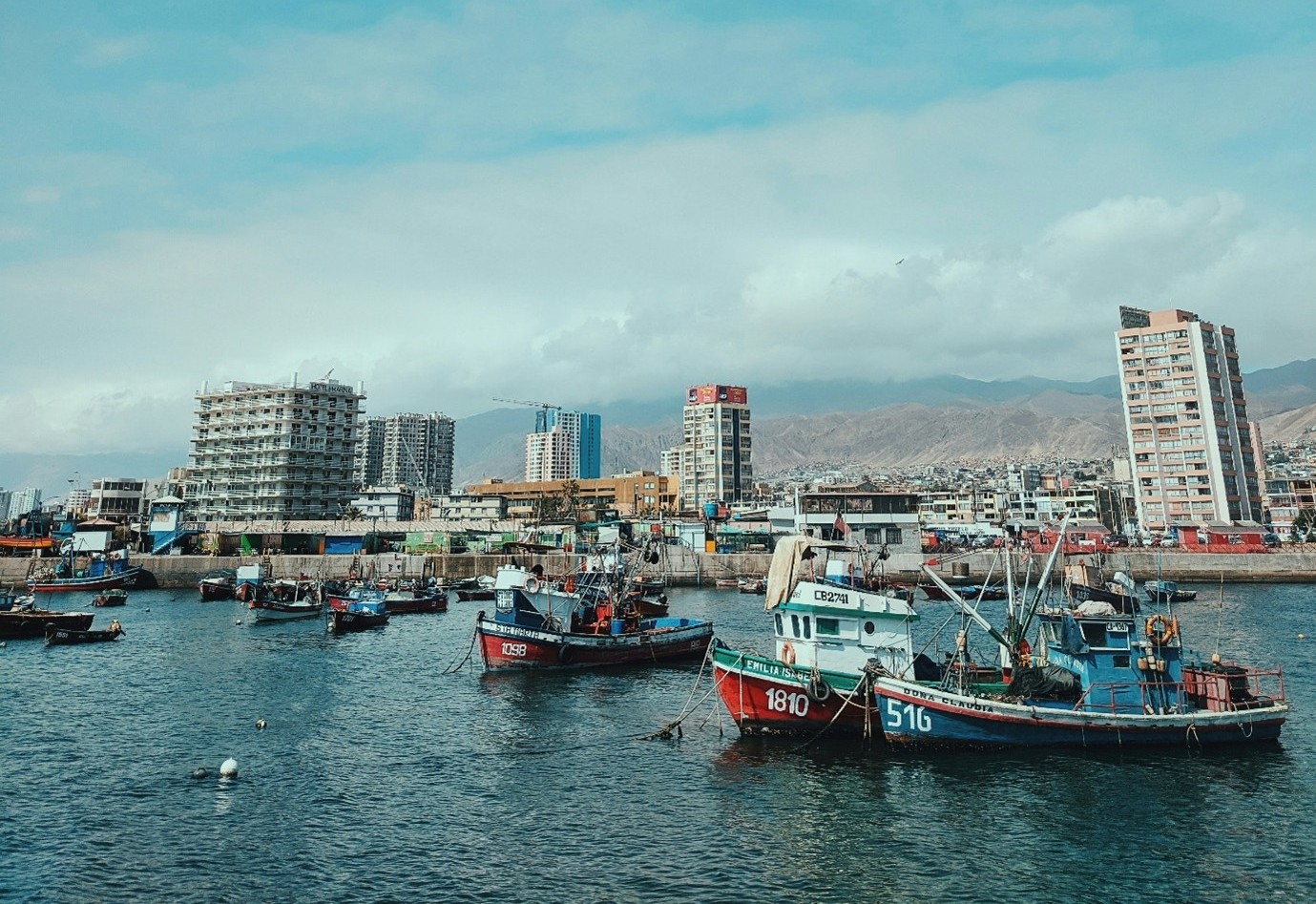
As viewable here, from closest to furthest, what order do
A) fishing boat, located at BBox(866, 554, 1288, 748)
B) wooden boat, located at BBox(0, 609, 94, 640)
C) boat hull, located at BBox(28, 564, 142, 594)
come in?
fishing boat, located at BBox(866, 554, 1288, 748) → wooden boat, located at BBox(0, 609, 94, 640) → boat hull, located at BBox(28, 564, 142, 594)

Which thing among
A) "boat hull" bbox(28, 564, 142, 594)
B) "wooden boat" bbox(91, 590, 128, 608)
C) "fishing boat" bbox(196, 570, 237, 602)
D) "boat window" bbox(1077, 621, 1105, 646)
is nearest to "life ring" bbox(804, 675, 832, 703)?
"boat window" bbox(1077, 621, 1105, 646)

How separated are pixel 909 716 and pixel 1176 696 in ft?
37.9

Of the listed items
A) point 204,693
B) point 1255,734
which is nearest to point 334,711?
point 204,693

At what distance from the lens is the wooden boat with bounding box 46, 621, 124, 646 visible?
65.1 meters

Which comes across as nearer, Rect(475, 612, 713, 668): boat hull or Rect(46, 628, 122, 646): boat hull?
Rect(475, 612, 713, 668): boat hull

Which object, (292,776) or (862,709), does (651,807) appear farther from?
(292,776)

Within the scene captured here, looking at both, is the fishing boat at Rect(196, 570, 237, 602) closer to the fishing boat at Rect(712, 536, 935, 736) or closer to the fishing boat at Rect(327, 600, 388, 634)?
the fishing boat at Rect(327, 600, 388, 634)

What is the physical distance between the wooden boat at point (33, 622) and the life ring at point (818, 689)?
2484 inches

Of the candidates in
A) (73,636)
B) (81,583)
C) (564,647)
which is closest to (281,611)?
(73,636)

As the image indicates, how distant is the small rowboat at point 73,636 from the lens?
65.1m

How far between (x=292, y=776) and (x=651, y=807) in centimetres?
1447

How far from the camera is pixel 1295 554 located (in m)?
119

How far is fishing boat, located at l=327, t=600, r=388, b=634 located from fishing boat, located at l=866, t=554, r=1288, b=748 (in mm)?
56063

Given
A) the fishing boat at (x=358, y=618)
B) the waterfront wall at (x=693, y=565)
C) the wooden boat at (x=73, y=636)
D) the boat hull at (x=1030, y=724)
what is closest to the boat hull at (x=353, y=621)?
the fishing boat at (x=358, y=618)
